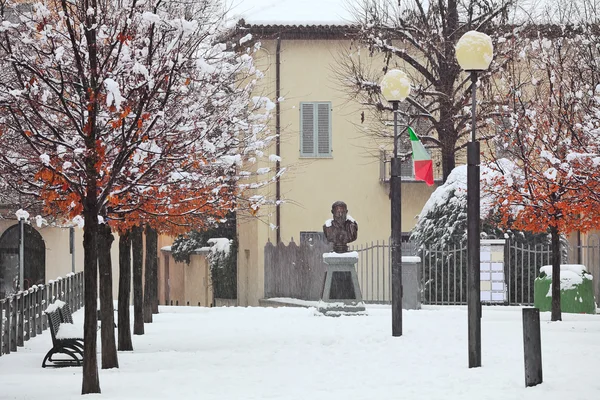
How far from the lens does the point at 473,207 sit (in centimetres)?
1384

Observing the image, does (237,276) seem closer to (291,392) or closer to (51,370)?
(51,370)

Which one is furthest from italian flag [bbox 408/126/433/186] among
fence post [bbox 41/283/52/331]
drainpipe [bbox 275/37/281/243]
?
drainpipe [bbox 275/37/281/243]

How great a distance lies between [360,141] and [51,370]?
1943cm

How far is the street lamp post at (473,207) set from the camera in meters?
13.4

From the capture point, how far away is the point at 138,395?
11695mm

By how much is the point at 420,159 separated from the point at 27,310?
7.48m

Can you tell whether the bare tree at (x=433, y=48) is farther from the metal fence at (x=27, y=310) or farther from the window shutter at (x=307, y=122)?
the metal fence at (x=27, y=310)

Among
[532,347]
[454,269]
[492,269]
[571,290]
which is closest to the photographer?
[532,347]

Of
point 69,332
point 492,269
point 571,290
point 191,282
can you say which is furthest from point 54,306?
point 191,282

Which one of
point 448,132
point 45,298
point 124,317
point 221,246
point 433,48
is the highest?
point 433,48

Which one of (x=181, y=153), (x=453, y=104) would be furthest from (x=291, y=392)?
(x=453, y=104)

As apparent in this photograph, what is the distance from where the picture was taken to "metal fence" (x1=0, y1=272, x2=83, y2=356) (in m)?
17.7

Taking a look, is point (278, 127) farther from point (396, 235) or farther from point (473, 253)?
point (473, 253)

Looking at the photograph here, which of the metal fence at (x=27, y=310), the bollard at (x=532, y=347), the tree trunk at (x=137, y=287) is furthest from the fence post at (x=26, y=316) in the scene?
the bollard at (x=532, y=347)
